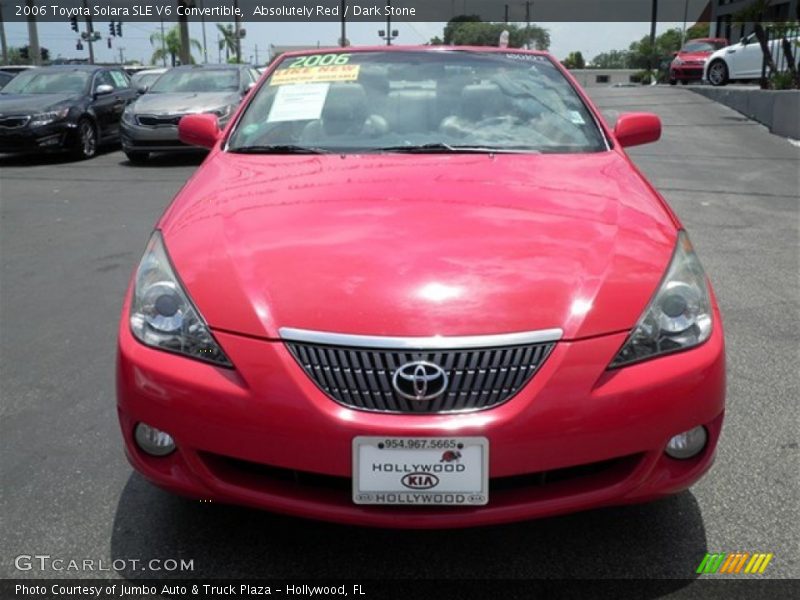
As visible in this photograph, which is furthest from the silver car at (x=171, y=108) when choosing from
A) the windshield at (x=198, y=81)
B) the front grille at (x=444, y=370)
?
the front grille at (x=444, y=370)

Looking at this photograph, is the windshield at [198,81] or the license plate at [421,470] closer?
the license plate at [421,470]

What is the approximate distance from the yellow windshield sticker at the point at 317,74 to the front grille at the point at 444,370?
1.96m

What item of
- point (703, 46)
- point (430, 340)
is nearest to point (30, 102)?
point (430, 340)

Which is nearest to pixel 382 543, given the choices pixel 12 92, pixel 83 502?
pixel 83 502

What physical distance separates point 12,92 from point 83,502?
11.9m

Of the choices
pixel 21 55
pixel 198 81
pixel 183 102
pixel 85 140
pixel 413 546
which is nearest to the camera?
pixel 413 546

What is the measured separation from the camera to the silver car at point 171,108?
11.1 metres

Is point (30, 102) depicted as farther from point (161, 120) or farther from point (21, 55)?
point (21, 55)

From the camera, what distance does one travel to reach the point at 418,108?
3.38 meters

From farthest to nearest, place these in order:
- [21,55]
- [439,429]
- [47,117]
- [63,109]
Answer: [21,55]
[63,109]
[47,117]
[439,429]

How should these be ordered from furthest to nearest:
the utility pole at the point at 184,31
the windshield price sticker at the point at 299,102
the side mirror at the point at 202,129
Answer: the utility pole at the point at 184,31
the side mirror at the point at 202,129
the windshield price sticker at the point at 299,102

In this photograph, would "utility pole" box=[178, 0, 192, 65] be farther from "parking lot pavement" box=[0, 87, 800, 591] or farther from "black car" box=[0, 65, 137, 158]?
"parking lot pavement" box=[0, 87, 800, 591]

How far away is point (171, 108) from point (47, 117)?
192 centimetres

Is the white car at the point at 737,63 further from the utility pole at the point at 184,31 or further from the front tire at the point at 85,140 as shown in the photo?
the utility pole at the point at 184,31
